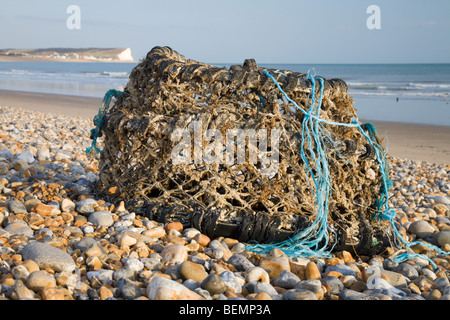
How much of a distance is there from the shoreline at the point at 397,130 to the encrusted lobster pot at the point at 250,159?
214cm

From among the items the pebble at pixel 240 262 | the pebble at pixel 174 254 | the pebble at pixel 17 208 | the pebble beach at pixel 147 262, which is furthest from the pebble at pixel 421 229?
the pebble at pixel 17 208

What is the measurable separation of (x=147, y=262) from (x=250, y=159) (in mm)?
1014

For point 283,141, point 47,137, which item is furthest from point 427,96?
point 283,141

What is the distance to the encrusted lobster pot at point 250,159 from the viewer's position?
9.80 feet

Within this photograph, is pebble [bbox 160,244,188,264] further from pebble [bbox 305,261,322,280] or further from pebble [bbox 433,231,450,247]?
pebble [bbox 433,231,450,247]

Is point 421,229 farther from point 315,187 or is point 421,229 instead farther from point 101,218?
point 101,218

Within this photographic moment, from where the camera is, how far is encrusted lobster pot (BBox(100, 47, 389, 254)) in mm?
2988

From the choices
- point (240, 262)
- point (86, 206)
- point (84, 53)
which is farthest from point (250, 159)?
point (84, 53)

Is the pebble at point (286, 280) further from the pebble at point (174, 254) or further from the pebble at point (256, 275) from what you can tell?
the pebble at point (174, 254)

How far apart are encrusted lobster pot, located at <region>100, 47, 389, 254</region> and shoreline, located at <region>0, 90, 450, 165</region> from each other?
2144mm

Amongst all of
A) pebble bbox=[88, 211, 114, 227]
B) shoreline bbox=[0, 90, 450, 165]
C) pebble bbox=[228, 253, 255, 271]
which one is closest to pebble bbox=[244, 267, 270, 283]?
pebble bbox=[228, 253, 255, 271]

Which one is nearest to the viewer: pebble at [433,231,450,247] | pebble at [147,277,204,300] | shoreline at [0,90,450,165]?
pebble at [147,277,204,300]

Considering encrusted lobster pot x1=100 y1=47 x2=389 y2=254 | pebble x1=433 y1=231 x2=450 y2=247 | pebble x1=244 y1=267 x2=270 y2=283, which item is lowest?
pebble x1=433 y1=231 x2=450 y2=247
